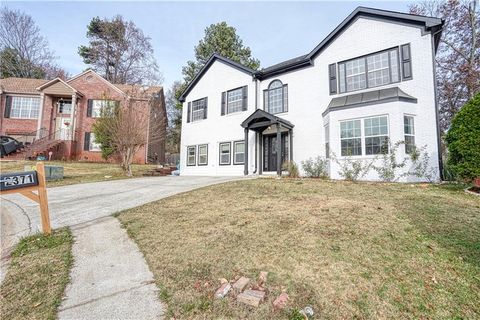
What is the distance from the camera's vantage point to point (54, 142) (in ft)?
74.9

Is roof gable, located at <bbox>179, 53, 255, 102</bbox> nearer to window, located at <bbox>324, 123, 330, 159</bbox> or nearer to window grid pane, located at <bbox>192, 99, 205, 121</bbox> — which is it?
window grid pane, located at <bbox>192, 99, 205, 121</bbox>

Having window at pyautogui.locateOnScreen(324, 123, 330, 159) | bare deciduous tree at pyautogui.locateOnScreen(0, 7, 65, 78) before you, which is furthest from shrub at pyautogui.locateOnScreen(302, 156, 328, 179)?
bare deciduous tree at pyautogui.locateOnScreen(0, 7, 65, 78)

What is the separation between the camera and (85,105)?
82.7 feet

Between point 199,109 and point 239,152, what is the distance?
5274mm

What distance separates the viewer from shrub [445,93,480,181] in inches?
290

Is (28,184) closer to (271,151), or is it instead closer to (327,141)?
(327,141)

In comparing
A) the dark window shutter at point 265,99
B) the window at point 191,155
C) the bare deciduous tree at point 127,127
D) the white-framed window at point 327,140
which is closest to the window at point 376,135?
the white-framed window at point 327,140

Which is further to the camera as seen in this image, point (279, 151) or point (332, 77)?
point (279, 151)

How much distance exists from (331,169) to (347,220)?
726cm

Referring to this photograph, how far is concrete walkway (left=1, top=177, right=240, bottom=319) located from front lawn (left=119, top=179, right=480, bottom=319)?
201mm

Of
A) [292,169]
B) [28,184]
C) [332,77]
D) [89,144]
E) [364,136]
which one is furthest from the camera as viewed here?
[89,144]

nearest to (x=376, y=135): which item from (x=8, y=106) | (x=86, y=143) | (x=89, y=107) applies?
(x=86, y=143)

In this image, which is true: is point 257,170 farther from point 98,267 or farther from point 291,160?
point 98,267

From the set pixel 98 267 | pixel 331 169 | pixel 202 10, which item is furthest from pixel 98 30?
pixel 98 267
